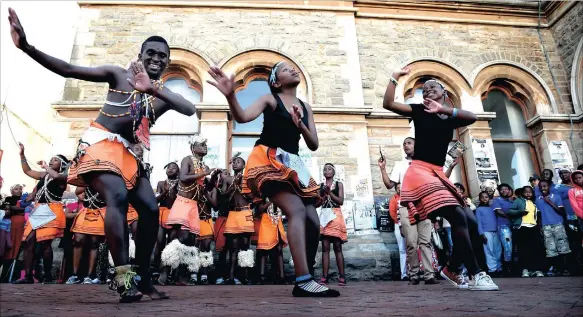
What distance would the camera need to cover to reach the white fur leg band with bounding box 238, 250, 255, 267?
6208mm

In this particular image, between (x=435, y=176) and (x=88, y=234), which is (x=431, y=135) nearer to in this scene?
(x=435, y=176)

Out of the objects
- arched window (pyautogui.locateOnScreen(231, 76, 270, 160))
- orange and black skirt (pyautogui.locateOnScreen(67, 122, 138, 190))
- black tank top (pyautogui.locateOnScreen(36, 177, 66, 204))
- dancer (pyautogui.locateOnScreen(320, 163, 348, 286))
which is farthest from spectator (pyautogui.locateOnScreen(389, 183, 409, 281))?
black tank top (pyautogui.locateOnScreen(36, 177, 66, 204))

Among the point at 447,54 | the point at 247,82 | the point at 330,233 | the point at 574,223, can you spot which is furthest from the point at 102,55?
the point at 574,223

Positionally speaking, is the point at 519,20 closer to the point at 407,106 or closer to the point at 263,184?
the point at 407,106

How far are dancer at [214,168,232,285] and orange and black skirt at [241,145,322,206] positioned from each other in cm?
354

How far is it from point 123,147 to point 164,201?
3.74 meters

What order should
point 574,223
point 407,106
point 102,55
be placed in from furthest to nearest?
point 102,55 < point 574,223 < point 407,106

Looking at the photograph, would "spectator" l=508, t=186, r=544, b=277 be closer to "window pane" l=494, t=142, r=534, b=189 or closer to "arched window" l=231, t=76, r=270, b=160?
"window pane" l=494, t=142, r=534, b=189

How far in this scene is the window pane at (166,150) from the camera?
8.96 m

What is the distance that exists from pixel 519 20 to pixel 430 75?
337 centimetres

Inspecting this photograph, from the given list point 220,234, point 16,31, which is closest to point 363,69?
point 220,234

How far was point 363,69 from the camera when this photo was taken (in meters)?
9.92

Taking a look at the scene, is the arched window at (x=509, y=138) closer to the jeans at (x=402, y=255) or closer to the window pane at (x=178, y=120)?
the jeans at (x=402, y=255)

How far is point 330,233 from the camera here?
6.42 meters
